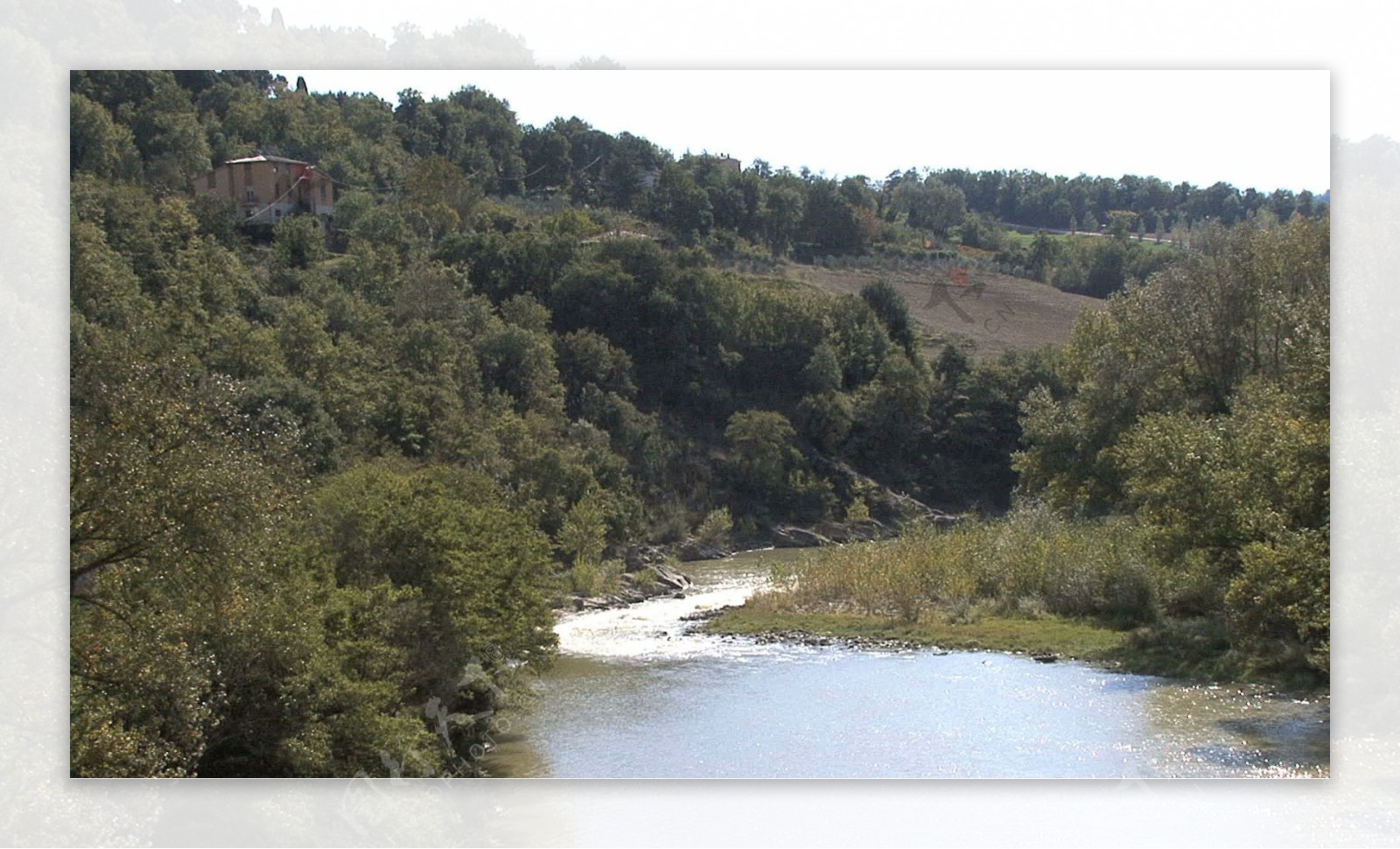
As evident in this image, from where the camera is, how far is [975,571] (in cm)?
1777

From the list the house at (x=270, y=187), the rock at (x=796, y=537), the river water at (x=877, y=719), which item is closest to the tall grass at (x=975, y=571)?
the rock at (x=796, y=537)

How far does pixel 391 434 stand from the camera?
53.8ft

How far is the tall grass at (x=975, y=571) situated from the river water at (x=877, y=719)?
1.86 metres

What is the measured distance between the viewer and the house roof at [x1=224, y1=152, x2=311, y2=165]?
12.2 meters

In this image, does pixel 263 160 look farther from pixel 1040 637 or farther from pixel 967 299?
pixel 1040 637

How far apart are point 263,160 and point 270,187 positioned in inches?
9.7

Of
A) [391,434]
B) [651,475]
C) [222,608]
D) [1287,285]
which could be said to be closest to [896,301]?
[651,475]

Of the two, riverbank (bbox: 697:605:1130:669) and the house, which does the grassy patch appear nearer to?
riverbank (bbox: 697:605:1130:669)

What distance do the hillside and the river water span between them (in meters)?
3.34

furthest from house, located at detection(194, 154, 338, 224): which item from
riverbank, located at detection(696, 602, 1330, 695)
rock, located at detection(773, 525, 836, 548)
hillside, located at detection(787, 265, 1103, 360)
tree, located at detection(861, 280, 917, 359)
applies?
riverbank, located at detection(696, 602, 1330, 695)

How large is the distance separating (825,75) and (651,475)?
7.88m

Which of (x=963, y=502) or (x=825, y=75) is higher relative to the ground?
(x=825, y=75)

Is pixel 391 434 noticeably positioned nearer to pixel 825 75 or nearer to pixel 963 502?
pixel 963 502

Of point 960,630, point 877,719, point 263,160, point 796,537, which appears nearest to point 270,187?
point 263,160
